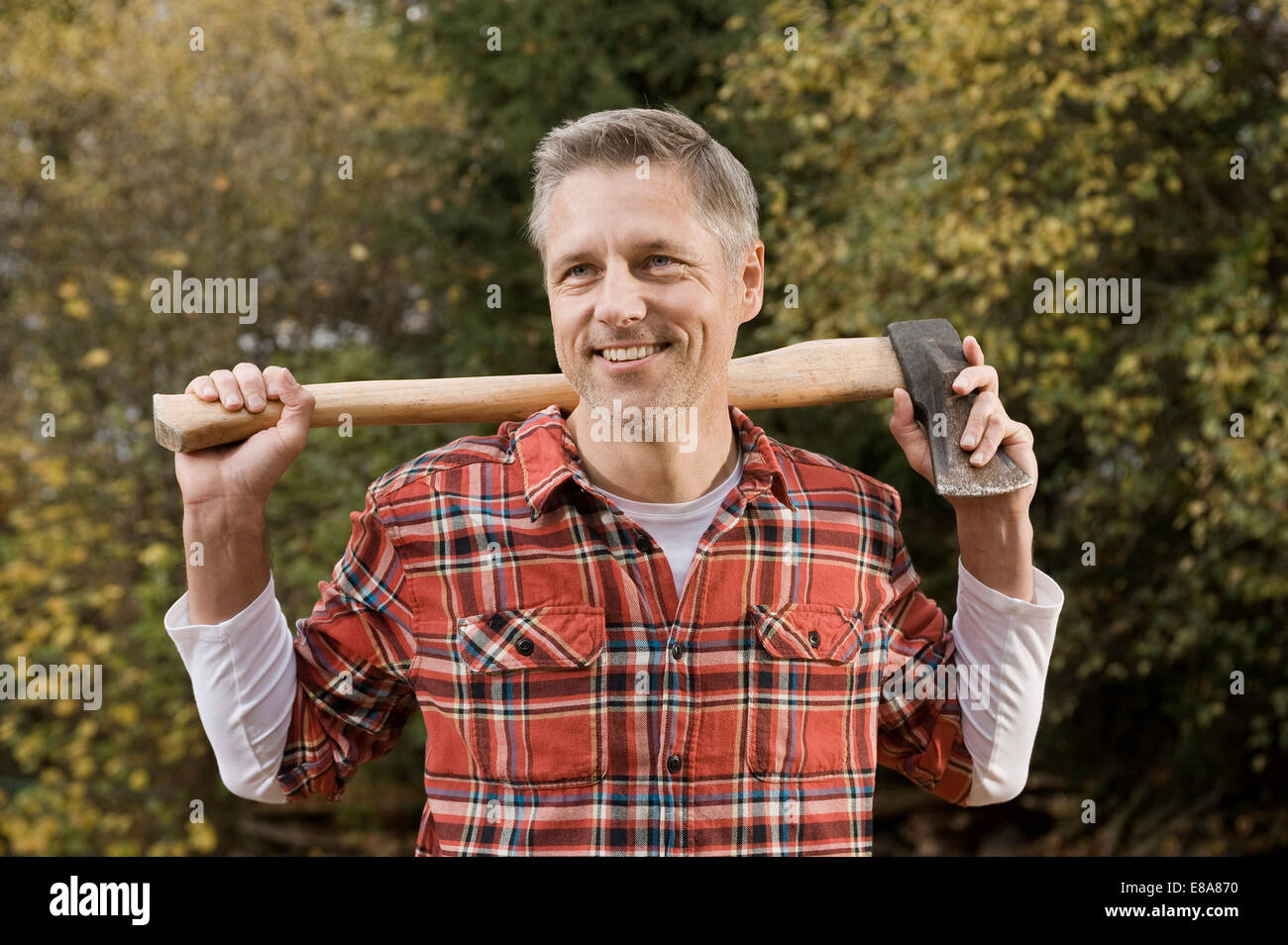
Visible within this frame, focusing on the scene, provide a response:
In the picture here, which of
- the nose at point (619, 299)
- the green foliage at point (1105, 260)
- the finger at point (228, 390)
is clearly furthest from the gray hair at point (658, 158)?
the green foliage at point (1105, 260)

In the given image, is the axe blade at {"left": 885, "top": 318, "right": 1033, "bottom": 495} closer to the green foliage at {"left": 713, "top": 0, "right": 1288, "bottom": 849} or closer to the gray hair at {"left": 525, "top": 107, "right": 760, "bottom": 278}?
the gray hair at {"left": 525, "top": 107, "right": 760, "bottom": 278}

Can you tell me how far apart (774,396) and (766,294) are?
365cm

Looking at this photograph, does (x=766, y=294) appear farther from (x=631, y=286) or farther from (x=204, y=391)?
(x=204, y=391)

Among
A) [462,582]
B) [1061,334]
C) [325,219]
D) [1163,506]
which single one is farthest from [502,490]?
[325,219]

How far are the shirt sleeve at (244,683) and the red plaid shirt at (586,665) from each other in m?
0.05

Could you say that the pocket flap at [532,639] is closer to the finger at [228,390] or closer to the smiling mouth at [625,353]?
the smiling mouth at [625,353]

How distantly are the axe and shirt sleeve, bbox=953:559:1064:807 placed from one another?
8.5 inches

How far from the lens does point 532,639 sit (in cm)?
194

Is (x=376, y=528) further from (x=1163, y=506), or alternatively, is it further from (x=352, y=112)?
(x=352, y=112)

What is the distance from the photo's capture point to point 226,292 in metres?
6.40

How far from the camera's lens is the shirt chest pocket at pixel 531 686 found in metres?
1.91

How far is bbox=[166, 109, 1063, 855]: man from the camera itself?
75.0 inches

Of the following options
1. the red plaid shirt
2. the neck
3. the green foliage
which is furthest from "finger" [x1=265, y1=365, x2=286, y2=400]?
the green foliage
